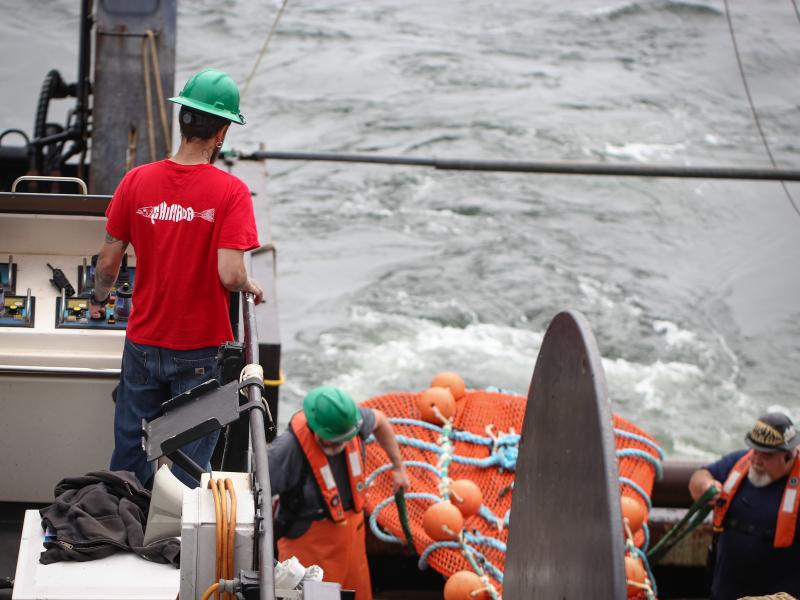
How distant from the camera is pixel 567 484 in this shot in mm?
2746

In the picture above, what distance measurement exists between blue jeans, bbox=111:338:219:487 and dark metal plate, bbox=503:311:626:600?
50.4 inches

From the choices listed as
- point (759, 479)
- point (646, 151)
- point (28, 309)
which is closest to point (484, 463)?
point (759, 479)

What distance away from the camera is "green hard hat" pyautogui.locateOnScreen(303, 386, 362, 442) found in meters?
5.50

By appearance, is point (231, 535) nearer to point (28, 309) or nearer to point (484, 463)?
point (28, 309)

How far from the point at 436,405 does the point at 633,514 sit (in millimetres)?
1508

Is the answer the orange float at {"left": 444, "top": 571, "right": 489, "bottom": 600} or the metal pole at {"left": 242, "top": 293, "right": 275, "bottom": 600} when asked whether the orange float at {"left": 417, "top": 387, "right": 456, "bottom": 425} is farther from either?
the metal pole at {"left": 242, "top": 293, "right": 275, "bottom": 600}

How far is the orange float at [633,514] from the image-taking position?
21.5ft

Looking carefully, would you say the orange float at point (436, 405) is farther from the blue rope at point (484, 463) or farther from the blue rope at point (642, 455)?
the blue rope at point (642, 455)

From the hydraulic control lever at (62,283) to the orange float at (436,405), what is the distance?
2907 mm

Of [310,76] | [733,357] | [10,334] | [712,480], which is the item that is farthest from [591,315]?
[10,334]

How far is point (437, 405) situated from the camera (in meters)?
7.39

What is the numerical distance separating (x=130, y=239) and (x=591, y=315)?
1358 centimetres

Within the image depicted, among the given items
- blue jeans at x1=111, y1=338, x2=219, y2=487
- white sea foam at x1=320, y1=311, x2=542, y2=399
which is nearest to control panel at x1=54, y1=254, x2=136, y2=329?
blue jeans at x1=111, y1=338, x2=219, y2=487

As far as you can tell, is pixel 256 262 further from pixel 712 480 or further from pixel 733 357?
pixel 733 357
